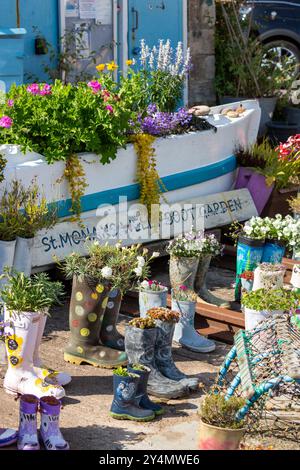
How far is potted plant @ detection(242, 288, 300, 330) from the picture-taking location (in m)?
6.74

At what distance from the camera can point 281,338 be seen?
5.86 meters

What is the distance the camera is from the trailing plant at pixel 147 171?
8547 mm

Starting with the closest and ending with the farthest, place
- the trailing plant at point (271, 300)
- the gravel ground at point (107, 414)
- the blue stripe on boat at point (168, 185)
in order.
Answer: the gravel ground at point (107, 414) < the trailing plant at point (271, 300) < the blue stripe on boat at point (168, 185)

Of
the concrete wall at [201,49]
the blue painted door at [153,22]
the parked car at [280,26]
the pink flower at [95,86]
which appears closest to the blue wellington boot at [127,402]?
the pink flower at [95,86]

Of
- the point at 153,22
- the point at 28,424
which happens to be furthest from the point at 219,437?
the point at 153,22

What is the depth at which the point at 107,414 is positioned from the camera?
19.3ft

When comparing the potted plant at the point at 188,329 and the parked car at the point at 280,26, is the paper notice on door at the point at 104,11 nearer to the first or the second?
the parked car at the point at 280,26

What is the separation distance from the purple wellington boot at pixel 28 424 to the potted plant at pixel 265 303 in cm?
202

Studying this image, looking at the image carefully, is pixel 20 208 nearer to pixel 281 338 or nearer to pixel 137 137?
pixel 137 137

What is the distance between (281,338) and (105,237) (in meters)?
2.76

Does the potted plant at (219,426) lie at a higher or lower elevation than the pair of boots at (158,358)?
higher

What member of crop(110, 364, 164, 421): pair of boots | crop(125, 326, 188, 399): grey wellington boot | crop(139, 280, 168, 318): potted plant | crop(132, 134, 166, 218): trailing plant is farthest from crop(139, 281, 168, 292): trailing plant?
crop(132, 134, 166, 218): trailing plant

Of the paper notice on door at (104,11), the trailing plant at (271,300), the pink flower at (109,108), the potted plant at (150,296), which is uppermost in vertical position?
the paper notice on door at (104,11)

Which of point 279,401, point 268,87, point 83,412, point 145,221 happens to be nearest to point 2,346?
point 83,412
